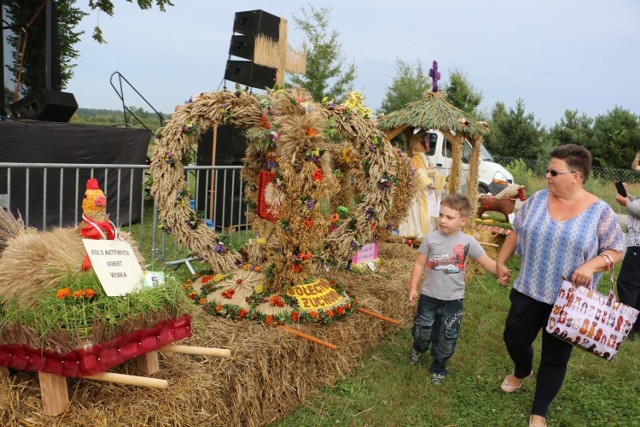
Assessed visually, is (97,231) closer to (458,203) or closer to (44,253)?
(44,253)

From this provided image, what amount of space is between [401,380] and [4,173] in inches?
251

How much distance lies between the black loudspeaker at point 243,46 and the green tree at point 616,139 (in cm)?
1871

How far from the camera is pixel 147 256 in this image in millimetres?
6512

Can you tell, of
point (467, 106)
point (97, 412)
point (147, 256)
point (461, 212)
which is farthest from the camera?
point (467, 106)

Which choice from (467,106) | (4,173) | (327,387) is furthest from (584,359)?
(467,106)

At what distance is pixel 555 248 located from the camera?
3.20 m

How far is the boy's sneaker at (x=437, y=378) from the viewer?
4.01m

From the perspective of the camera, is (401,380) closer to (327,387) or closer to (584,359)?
(327,387)

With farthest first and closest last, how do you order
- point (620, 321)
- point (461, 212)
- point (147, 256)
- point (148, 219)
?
point (148, 219) → point (147, 256) → point (461, 212) → point (620, 321)

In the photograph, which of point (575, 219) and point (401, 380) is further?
point (401, 380)

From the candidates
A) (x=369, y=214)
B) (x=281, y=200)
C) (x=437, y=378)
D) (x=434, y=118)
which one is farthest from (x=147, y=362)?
(x=434, y=118)

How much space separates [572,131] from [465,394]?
73.7 feet

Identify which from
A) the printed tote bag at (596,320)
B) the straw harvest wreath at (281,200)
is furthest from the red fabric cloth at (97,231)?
the printed tote bag at (596,320)

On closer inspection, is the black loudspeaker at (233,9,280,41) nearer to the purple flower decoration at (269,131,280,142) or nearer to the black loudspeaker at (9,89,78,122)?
the black loudspeaker at (9,89,78,122)
